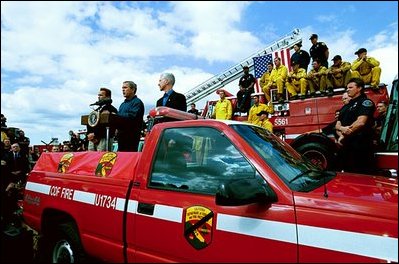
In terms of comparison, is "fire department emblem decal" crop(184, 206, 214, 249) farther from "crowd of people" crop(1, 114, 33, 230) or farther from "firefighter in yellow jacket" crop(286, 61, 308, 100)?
"firefighter in yellow jacket" crop(286, 61, 308, 100)

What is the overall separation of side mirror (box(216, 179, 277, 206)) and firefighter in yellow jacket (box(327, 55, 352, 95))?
23.3 feet

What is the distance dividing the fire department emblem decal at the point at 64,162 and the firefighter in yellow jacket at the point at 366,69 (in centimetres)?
695

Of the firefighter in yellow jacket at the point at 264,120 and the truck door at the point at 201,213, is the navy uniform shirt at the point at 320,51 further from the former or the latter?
the truck door at the point at 201,213

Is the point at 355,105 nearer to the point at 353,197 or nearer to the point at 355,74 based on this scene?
the point at 353,197

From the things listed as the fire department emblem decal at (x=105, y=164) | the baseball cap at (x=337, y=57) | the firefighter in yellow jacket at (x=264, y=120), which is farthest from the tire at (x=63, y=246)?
the baseball cap at (x=337, y=57)

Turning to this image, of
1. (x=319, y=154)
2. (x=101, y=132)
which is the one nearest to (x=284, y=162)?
(x=101, y=132)

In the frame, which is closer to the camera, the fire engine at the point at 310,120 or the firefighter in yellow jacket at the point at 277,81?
the fire engine at the point at 310,120

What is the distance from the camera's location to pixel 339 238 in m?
2.05

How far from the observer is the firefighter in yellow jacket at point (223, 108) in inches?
435

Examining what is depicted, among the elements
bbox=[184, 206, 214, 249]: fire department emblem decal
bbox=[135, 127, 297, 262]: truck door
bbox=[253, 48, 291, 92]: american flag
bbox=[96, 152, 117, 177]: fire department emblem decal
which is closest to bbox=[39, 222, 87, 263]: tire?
bbox=[96, 152, 117, 177]: fire department emblem decal

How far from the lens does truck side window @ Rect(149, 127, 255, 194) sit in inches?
104

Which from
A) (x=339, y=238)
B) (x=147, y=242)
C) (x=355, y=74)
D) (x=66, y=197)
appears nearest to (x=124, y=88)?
(x=66, y=197)

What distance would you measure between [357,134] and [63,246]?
379cm

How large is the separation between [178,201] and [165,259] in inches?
16.9
